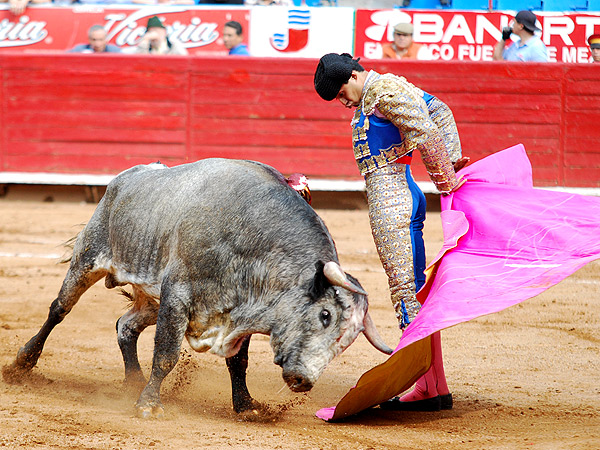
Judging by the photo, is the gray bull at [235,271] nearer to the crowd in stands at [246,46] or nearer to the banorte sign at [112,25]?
the crowd in stands at [246,46]

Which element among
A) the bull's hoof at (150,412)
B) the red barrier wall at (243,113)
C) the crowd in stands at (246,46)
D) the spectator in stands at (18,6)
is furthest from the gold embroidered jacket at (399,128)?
the spectator in stands at (18,6)

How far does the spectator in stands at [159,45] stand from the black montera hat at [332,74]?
5.93 m

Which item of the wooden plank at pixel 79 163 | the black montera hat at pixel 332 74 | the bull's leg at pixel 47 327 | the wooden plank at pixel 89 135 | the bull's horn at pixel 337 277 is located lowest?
the wooden plank at pixel 79 163

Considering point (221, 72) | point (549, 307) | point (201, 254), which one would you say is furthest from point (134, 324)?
point (221, 72)

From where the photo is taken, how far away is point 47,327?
151 inches

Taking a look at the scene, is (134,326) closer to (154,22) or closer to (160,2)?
(154,22)

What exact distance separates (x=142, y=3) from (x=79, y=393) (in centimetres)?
622

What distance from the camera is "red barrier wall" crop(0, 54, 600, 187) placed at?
27.8ft

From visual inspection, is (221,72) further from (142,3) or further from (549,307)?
(549,307)

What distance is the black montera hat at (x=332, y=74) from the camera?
3.06 m

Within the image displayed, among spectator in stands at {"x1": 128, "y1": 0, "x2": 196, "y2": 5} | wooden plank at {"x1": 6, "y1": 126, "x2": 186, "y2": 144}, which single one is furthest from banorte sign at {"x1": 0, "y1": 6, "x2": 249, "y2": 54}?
wooden plank at {"x1": 6, "y1": 126, "x2": 186, "y2": 144}

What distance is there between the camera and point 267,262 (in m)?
3.01

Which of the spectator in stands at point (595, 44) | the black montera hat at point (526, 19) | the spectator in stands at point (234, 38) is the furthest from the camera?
the spectator in stands at point (234, 38)

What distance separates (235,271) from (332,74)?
760 mm
